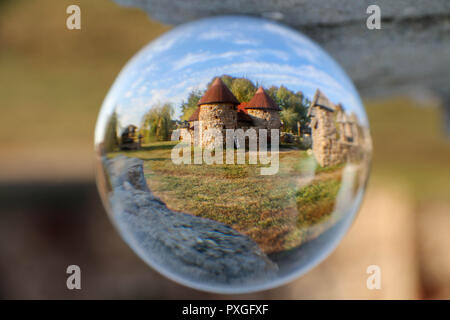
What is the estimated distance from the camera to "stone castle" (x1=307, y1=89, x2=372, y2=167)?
0.64 metres

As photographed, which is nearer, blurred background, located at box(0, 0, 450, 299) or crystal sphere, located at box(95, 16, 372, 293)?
crystal sphere, located at box(95, 16, 372, 293)

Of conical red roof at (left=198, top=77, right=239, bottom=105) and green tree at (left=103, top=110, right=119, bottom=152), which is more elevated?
conical red roof at (left=198, top=77, right=239, bottom=105)

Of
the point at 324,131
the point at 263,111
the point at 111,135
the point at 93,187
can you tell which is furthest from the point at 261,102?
the point at 93,187

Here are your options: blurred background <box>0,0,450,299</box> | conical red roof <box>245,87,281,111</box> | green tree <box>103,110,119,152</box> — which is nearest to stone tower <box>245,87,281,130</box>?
conical red roof <box>245,87,281,111</box>

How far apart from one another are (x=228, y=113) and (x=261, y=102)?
6 cm

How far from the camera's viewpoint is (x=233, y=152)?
1.94ft

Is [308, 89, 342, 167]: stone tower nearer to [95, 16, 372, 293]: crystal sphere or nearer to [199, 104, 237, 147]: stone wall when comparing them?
[95, 16, 372, 293]: crystal sphere

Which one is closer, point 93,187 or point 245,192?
point 245,192

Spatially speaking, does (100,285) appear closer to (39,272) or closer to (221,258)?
(39,272)

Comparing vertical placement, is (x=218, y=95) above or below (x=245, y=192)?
above

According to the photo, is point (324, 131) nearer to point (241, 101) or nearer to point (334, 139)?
point (334, 139)

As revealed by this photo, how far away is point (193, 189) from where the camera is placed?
608 millimetres

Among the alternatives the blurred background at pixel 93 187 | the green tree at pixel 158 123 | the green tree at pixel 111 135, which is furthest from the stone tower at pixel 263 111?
the blurred background at pixel 93 187

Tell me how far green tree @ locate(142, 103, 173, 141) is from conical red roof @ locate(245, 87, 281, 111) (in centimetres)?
13
